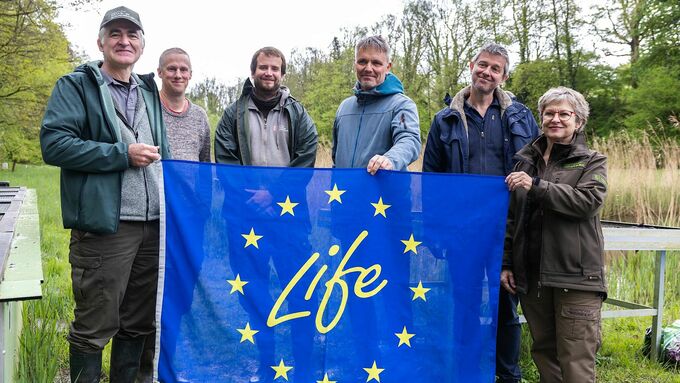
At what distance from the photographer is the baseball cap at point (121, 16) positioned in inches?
115

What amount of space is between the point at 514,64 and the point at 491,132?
24.2 meters

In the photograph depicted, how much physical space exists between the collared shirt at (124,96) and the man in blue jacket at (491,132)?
5.68 ft

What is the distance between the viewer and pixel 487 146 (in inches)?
138

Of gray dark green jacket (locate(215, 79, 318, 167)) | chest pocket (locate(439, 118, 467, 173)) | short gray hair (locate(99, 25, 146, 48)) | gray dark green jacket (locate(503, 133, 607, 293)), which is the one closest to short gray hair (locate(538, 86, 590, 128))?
gray dark green jacket (locate(503, 133, 607, 293))

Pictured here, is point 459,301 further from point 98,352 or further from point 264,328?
point 98,352

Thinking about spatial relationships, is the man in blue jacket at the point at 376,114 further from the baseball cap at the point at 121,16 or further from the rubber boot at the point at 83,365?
the rubber boot at the point at 83,365

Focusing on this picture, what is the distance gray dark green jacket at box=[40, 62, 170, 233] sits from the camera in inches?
109

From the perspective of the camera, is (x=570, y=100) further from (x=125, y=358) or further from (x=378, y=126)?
(x=125, y=358)

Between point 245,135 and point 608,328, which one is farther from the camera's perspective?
point 608,328

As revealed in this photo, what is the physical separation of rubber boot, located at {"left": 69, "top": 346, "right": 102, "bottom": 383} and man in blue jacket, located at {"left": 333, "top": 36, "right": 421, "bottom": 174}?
68.3 inches

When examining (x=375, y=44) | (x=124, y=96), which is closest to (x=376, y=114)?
(x=375, y=44)

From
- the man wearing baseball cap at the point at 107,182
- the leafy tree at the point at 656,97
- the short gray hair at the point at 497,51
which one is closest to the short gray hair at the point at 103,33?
the man wearing baseball cap at the point at 107,182

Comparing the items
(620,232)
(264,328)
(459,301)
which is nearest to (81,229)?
(264,328)

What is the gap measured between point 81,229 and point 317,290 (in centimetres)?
119
